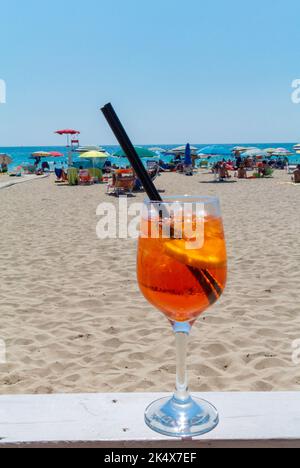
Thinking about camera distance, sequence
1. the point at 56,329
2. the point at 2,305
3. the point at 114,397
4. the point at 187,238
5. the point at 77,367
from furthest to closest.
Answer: the point at 2,305, the point at 56,329, the point at 77,367, the point at 114,397, the point at 187,238

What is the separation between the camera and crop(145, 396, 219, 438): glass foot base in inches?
39.1

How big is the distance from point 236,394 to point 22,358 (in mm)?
2740

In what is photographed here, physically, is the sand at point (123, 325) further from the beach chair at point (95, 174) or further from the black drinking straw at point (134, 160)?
the beach chair at point (95, 174)

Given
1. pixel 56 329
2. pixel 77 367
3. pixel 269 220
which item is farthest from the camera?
pixel 269 220

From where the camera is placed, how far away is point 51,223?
35.7ft

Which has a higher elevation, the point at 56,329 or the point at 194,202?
the point at 194,202

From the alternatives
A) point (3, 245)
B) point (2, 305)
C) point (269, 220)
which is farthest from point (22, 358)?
point (269, 220)

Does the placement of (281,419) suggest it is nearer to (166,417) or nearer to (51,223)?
(166,417)

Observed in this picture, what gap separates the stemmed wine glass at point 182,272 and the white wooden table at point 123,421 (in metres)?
0.03

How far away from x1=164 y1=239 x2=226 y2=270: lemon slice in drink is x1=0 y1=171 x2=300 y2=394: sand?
2.22 meters

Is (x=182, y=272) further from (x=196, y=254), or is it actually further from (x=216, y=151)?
(x=216, y=151)

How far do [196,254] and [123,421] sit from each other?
1.35 feet

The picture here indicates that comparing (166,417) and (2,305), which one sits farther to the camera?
(2,305)

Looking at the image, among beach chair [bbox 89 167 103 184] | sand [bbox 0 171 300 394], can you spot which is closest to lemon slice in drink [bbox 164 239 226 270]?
sand [bbox 0 171 300 394]
